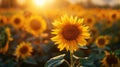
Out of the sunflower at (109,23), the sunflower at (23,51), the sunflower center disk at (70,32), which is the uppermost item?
the sunflower center disk at (70,32)

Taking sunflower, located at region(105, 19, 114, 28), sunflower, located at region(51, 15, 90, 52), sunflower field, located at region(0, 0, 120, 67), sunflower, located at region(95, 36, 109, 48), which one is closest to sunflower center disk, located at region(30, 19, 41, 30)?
sunflower field, located at region(0, 0, 120, 67)

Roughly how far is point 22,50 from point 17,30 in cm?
249

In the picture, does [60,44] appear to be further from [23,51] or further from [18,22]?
[18,22]

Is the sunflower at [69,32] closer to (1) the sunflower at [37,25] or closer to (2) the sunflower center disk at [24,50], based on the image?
(2) the sunflower center disk at [24,50]

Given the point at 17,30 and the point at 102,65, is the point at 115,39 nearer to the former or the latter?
the point at 17,30

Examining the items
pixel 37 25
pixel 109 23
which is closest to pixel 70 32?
pixel 37 25

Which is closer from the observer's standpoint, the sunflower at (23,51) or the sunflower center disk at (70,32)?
the sunflower center disk at (70,32)

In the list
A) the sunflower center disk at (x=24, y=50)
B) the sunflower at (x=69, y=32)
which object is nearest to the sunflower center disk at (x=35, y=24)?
the sunflower center disk at (x=24, y=50)

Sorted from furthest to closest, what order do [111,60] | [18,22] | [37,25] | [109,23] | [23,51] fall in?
[109,23]
[18,22]
[37,25]
[23,51]
[111,60]

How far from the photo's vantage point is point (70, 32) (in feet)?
12.4

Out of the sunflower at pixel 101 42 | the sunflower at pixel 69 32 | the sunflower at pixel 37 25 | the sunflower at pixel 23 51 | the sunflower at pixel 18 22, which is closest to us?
the sunflower at pixel 69 32

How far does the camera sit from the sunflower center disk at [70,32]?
3801 millimetres

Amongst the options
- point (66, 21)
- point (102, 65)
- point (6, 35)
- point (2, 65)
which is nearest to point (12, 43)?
point (6, 35)

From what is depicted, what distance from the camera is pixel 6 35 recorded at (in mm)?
→ 5586
